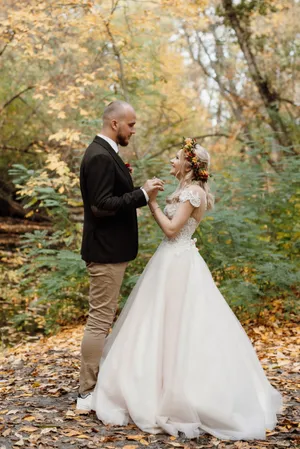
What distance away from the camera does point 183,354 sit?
3918mm

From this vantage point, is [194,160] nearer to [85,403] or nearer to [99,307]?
[99,307]

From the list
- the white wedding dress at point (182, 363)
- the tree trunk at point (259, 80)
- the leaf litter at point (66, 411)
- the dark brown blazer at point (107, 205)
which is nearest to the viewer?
the leaf litter at point (66, 411)

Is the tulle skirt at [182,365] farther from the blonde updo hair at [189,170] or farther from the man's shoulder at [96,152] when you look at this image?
the man's shoulder at [96,152]

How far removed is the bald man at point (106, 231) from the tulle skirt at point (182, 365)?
0.16m

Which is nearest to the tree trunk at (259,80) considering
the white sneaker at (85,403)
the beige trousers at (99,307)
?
the beige trousers at (99,307)

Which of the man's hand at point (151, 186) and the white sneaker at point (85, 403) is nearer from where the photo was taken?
the man's hand at point (151, 186)

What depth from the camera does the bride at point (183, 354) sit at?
3.80m

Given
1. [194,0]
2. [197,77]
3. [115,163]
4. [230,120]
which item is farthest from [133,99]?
[197,77]

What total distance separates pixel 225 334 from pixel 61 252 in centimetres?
414

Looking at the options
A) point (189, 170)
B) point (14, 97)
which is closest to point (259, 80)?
point (14, 97)

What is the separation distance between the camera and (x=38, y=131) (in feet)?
51.0

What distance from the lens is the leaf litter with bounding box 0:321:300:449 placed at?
360 centimetres

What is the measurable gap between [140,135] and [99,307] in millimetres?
11265

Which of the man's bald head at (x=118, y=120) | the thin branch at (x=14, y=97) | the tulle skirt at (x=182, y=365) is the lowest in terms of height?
the tulle skirt at (x=182, y=365)
